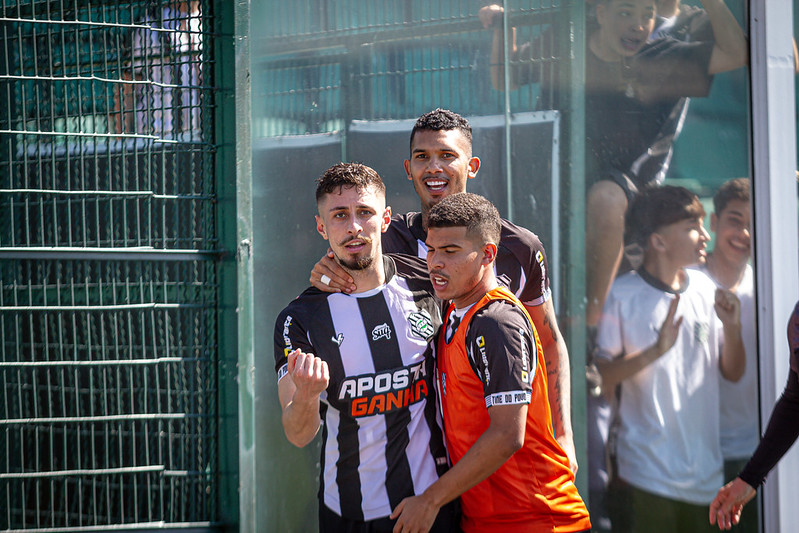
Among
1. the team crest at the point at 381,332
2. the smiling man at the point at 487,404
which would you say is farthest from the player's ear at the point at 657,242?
the team crest at the point at 381,332

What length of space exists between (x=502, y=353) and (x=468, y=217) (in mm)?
476

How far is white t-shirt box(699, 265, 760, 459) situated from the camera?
381 cm

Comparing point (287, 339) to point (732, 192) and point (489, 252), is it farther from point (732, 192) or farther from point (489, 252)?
point (732, 192)

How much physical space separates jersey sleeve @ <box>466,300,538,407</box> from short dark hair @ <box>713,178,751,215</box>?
2057 millimetres

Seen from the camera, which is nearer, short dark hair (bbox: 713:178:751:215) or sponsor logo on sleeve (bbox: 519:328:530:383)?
sponsor logo on sleeve (bbox: 519:328:530:383)

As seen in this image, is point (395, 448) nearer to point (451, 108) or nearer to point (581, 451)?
point (581, 451)

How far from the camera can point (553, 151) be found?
380 cm

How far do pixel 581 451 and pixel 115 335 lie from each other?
244 cm

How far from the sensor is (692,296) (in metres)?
3.82

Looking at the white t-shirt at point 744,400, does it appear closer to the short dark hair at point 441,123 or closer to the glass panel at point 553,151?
the glass panel at point 553,151

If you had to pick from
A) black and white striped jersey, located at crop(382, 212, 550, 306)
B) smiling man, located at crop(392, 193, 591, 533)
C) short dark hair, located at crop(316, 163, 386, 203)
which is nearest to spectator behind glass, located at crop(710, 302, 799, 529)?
smiling man, located at crop(392, 193, 591, 533)

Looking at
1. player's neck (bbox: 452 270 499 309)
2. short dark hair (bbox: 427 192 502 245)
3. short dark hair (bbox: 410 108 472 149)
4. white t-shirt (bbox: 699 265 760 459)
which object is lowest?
white t-shirt (bbox: 699 265 760 459)

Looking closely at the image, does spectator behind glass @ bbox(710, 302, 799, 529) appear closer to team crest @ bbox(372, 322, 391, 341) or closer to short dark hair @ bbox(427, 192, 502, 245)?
short dark hair @ bbox(427, 192, 502, 245)

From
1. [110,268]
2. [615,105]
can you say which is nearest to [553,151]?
[615,105]
